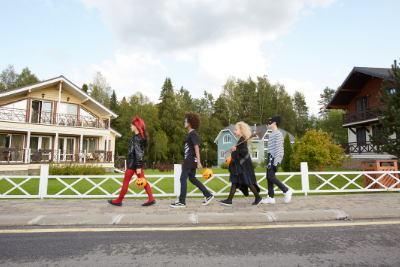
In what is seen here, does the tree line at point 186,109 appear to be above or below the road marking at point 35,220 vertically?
above

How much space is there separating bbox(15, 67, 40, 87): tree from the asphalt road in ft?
140

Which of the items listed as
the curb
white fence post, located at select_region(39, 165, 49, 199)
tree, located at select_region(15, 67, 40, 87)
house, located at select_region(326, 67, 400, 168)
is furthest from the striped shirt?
tree, located at select_region(15, 67, 40, 87)

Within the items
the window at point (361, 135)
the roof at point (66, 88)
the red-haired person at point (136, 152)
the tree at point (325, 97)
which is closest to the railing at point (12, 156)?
the roof at point (66, 88)

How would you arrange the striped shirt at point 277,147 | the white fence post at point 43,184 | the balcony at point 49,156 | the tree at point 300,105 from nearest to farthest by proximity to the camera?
the striped shirt at point 277,147
the white fence post at point 43,184
the balcony at point 49,156
the tree at point 300,105

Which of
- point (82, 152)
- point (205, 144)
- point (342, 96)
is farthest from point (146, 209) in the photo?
point (205, 144)

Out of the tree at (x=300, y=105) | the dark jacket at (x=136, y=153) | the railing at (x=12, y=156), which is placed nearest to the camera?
the dark jacket at (x=136, y=153)

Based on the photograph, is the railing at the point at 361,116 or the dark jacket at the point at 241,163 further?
the railing at the point at 361,116

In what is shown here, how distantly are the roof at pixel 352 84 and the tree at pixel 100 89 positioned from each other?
110 ft

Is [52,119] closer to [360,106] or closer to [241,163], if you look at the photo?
[241,163]

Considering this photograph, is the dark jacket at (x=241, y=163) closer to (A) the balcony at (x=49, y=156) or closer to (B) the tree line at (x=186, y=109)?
(A) the balcony at (x=49, y=156)

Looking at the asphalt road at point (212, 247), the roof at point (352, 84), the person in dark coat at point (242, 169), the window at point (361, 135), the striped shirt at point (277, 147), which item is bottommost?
the asphalt road at point (212, 247)

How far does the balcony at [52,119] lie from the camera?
1919 cm

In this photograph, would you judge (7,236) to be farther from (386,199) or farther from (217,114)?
(217,114)

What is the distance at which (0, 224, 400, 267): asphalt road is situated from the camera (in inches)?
105
